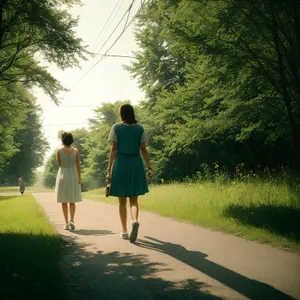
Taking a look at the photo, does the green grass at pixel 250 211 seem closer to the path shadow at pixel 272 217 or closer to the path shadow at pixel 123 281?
the path shadow at pixel 272 217

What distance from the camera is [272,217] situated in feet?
19.8

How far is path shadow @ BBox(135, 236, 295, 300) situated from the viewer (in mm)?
2930

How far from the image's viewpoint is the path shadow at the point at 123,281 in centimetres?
296

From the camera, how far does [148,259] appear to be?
4188mm

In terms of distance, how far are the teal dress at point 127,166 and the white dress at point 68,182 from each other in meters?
1.76

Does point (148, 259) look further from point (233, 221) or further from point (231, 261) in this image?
point (233, 221)

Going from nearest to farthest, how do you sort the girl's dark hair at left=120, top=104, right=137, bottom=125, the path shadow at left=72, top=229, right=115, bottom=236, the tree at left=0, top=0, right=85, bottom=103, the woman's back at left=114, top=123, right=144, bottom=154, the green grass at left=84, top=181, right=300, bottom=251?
1. the green grass at left=84, top=181, right=300, bottom=251
2. the woman's back at left=114, top=123, right=144, bottom=154
3. the girl's dark hair at left=120, top=104, right=137, bottom=125
4. the path shadow at left=72, top=229, right=115, bottom=236
5. the tree at left=0, top=0, right=85, bottom=103

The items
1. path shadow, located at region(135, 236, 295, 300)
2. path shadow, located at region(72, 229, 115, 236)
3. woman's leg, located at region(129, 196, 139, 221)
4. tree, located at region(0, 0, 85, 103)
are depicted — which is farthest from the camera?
tree, located at region(0, 0, 85, 103)

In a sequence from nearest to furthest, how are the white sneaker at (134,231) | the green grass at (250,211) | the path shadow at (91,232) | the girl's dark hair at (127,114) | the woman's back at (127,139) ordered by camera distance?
the white sneaker at (134,231) → the green grass at (250,211) → the woman's back at (127,139) → the girl's dark hair at (127,114) → the path shadow at (91,232)

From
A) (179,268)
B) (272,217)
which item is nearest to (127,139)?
(179,268)

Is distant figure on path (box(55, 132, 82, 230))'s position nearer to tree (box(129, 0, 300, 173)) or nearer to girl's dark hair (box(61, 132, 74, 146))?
girl's dark hair (box(61, 132, 74, 146))

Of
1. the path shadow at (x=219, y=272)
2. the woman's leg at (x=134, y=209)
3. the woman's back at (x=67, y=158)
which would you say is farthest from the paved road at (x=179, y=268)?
the woman's back at (x=67, y=158)

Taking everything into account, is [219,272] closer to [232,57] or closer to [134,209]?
[134,209]

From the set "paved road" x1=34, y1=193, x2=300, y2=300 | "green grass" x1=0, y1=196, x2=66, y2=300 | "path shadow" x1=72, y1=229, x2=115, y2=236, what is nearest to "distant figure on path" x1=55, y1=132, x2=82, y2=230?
"path shadow" x1=72, y1=229, x2=115, y2=236
